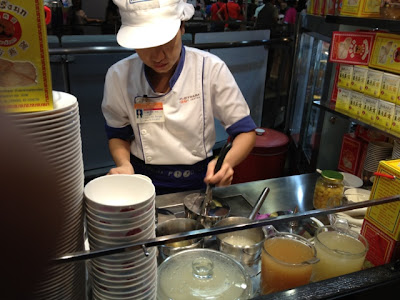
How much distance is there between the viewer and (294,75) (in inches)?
169

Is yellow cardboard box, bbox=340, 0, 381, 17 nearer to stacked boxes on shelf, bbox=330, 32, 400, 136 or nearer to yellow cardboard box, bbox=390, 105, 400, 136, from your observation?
stacked boxes on shelf, bbox=330, 32, 400, 136

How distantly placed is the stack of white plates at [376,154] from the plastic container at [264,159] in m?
1.33

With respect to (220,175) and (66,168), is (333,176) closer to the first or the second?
(220,175)

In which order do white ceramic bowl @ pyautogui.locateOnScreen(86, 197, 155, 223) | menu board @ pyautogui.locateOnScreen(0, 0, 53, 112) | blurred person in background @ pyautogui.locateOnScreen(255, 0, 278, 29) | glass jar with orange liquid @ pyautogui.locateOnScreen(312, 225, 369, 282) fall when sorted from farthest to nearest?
blurred person in background @ pyautogui.locateOnScreen(255, 0, 278, 29), glass jar with orange liquid @ pyautogui.locateOnScreen(312, 225, 369, 282), white ceramic bowl @ pyautogui.locateOnScreen(86, 197, 155, 223), menu board @ pyautogui.locateOnScreen(0, 0, 53, 112)

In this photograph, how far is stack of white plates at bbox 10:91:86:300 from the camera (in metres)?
0.72

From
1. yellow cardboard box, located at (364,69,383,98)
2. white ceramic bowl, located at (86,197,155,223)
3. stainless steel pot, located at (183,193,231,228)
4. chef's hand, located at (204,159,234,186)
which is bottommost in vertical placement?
stainless steel pot, located at (183,193,231,228)

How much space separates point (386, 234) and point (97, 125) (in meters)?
3.55

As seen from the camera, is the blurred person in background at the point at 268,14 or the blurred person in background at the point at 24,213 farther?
the blurred person in background at the point at 268,14

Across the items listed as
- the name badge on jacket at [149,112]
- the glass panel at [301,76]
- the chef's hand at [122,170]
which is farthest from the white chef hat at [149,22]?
the glass panel at [301,76]

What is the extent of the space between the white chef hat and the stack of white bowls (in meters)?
0.87

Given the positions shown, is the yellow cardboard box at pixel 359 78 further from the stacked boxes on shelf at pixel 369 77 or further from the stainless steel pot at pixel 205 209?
the stainless steel pot at pixel 205 209

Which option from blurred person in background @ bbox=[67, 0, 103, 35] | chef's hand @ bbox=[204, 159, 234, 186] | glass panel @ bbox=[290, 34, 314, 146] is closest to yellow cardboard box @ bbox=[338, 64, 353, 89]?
chef's hand @ bbox=[204, 159, 234, 186]

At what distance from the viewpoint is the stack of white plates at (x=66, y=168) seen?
718 millimetres

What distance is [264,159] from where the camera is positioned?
3.53 m
